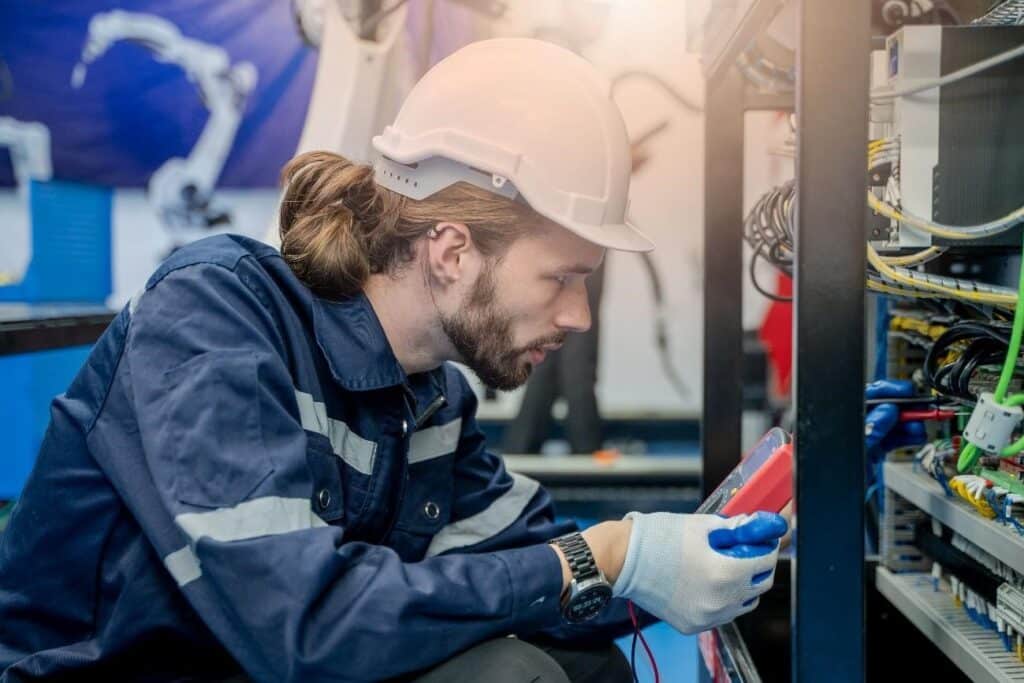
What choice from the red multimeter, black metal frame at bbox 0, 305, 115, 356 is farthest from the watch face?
black metal frame at bbox 0, 305, 115, 356

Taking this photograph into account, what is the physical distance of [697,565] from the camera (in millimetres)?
1021

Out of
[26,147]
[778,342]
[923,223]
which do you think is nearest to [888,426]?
[923,223]

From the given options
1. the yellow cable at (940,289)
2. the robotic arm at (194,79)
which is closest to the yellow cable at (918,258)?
the yellow cable at (940,289)

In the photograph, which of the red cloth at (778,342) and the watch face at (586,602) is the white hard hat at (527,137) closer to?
the watch face at (586,602)

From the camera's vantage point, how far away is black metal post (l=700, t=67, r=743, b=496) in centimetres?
155

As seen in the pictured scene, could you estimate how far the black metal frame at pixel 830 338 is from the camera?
79 centimetres

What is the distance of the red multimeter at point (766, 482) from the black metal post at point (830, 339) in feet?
0.60

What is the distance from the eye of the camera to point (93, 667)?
1001mm

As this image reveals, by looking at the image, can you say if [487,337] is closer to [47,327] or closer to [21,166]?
[47,327]

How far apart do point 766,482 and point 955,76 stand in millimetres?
499

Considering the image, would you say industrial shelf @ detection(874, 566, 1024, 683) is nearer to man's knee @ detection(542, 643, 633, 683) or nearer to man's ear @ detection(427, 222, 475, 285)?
man's knee @ detection(542, 643, 633, 683)

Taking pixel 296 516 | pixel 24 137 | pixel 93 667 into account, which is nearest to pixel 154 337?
pixel 296 516

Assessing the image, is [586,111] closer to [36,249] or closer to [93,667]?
[93,667]

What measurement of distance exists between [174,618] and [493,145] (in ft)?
2.21
